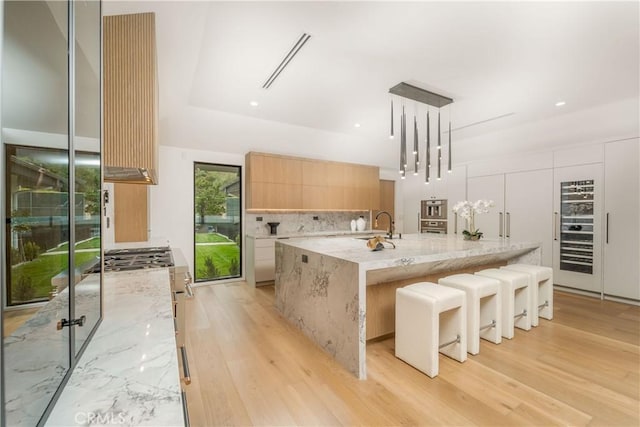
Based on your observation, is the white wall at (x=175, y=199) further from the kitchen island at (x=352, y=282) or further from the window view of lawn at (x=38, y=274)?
the window view of lawn at (x=38, y=274)

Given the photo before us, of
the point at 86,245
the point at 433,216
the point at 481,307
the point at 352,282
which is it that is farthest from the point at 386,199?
the point at 86,245

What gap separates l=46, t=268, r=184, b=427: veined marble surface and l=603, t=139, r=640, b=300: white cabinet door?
5512 mm

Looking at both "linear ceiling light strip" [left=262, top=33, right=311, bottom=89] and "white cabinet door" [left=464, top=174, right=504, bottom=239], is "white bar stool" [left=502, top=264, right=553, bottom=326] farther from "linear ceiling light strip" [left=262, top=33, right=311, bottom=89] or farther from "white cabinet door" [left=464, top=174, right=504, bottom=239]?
"linear ceiling light strip" [left=262, top=33, right=311, bottom=89]

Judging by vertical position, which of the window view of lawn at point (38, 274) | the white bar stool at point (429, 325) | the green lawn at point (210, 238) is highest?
the window view of lawn at point (38, 274)

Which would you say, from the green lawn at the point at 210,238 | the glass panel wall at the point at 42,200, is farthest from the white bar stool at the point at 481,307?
the green lawn at the point at 210,238

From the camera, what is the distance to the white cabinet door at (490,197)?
507cm

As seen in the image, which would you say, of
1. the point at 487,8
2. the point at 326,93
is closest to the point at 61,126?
the point at 487,8

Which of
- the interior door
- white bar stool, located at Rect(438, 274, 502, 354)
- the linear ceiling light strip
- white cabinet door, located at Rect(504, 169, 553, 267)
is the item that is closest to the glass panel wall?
the linear ceiling light strip

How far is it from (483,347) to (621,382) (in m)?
0.90

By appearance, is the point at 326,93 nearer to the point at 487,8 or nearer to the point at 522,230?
the point at 487,8

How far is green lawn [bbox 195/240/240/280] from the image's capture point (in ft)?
15.9

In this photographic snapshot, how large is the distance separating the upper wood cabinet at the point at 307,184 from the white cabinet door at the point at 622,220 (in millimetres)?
3733

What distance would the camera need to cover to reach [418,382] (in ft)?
6.83

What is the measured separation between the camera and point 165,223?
14.8 ft
